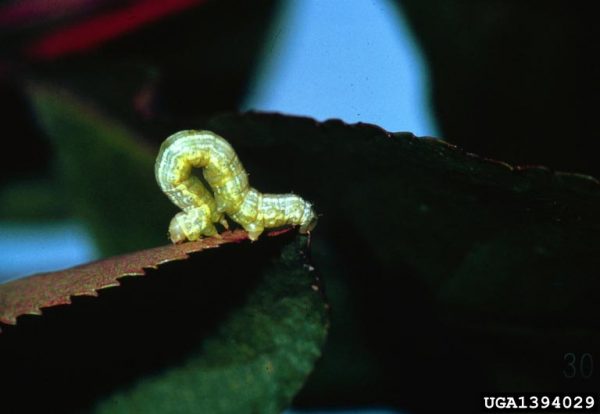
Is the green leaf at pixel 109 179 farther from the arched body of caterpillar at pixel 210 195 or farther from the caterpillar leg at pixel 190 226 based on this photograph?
the caterpillar leg at pixel 190 226

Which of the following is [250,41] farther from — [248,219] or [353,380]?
[353,380]

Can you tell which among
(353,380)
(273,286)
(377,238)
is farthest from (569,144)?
(273,286)

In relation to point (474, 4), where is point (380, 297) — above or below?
below
